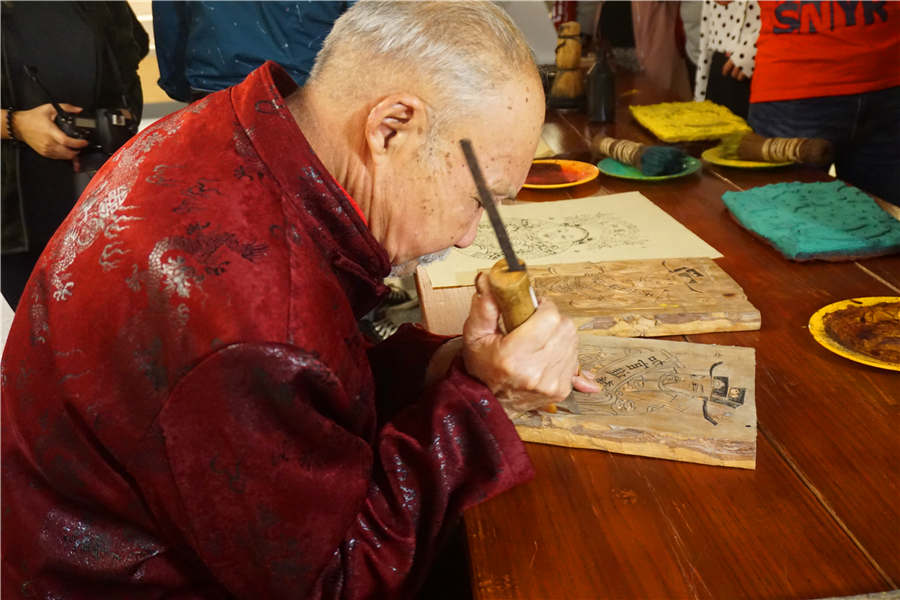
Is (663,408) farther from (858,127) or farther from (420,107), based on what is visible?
(858,127)

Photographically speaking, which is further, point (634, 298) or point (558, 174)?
point (558, 174)

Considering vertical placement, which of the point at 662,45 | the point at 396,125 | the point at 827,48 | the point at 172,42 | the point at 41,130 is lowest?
the point at 662,45

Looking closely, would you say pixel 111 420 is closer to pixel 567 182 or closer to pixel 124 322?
pixel 124 322

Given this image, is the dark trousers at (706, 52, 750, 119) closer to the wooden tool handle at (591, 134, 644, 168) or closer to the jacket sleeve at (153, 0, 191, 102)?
the wooden tool handle at (591, 134, 644, 168)

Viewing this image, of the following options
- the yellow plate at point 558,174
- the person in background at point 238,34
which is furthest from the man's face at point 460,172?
the person in background at point 238,34

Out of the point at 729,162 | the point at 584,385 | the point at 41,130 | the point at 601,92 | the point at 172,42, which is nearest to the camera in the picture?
the point at 584,385

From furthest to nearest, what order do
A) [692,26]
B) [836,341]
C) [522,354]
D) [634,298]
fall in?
[692,26] → [634,298] → [836,341] → [522,354]

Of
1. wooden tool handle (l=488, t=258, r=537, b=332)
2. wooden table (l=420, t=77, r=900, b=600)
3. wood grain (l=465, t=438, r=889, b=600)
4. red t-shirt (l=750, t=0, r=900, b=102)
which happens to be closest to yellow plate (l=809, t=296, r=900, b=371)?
wooden table (l=420, t=77, r=900, b=600)

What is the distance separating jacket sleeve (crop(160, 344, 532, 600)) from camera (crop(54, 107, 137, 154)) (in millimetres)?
2249

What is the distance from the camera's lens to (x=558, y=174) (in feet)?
8.37

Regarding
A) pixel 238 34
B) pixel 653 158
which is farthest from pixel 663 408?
pixel 238 34

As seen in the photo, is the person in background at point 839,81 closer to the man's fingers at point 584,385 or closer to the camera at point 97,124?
the man's fingers at point 584,385

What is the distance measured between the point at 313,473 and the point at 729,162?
200 centimetres

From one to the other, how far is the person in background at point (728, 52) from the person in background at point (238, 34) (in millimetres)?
1750
